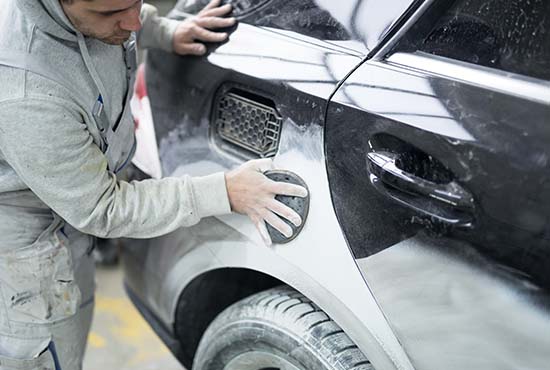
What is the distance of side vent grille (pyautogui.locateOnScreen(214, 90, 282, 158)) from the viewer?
1489 mm

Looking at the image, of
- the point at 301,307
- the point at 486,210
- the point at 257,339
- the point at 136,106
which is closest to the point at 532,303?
the point at 486,210

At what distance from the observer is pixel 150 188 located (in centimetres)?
153

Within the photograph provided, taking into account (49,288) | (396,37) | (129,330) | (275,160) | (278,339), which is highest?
(396,37)

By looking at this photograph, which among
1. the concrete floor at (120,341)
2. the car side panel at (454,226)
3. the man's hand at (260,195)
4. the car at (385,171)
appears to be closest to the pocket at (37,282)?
the car at (385,171)

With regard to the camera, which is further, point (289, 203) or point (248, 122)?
point (248, 122)

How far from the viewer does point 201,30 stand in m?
1.69

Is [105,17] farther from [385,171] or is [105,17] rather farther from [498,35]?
[498,35]

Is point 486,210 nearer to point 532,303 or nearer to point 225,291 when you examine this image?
point 532,303

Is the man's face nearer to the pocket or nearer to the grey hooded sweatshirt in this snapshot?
the grey hooded sweatshirt

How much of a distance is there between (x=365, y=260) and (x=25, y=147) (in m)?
0.70

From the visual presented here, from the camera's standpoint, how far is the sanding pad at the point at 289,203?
4.58ft

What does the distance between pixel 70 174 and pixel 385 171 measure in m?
0.64

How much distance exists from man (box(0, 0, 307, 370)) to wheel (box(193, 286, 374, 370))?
0.18 m

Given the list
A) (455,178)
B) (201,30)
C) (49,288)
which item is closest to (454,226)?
(455,178)
